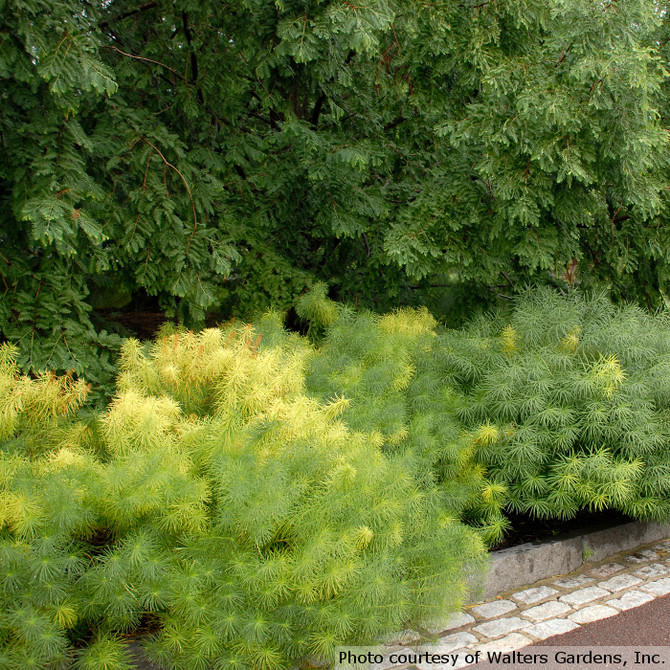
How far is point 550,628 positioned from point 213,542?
181 centimetres

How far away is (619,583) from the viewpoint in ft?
12.7

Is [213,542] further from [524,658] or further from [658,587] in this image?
[658,587]

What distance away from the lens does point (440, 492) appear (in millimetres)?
3654

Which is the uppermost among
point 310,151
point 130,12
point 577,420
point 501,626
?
point 130,12

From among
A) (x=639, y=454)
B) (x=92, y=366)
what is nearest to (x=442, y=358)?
(x=639, y=454)

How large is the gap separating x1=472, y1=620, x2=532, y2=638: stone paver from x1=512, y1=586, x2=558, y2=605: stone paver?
259 mm


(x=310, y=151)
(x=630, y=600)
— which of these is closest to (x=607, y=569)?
(x=630, y=600)

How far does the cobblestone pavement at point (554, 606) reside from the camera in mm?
3184

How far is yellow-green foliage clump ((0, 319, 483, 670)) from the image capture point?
98.2 inches

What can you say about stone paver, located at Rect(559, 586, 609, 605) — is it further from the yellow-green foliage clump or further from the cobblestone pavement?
the yellow-green foliage clump

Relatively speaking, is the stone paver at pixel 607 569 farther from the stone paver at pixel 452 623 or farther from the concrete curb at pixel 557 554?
the stone paver at pixel 452 623

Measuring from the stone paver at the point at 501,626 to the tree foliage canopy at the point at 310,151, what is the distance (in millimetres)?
2767

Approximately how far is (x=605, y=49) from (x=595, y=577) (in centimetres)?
378

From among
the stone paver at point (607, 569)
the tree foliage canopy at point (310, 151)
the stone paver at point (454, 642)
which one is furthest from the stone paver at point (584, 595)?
the tree foliage canopy at point (310, 151)
